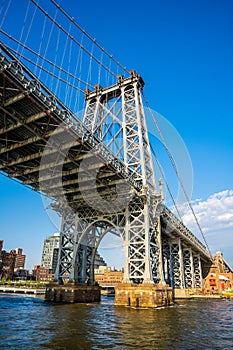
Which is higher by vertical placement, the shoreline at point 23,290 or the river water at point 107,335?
the river water at point 107,335

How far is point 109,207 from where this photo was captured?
3841cm

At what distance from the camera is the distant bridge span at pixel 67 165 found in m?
22.2

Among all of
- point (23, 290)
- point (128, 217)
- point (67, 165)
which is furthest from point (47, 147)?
point (23, 290)

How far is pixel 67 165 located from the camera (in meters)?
31.3

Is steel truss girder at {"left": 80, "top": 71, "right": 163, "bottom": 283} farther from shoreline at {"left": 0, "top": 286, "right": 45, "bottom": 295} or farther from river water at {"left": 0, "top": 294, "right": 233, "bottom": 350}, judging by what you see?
shoreline at {"left": 0, "top": 286, "right": 45, "bottom": 295}

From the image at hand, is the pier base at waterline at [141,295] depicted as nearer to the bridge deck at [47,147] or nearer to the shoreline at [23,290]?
the bridge deck at [47,147]

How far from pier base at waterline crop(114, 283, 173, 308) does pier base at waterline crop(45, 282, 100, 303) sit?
6.53 meters

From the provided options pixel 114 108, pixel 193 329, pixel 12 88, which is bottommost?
pixel 193 329

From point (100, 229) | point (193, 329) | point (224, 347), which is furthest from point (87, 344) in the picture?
point (100, 229)

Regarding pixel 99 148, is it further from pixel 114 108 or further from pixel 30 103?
pixel 114 108

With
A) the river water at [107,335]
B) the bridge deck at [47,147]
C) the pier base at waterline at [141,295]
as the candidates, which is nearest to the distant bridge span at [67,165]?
A: the bridge deck at [47,147]

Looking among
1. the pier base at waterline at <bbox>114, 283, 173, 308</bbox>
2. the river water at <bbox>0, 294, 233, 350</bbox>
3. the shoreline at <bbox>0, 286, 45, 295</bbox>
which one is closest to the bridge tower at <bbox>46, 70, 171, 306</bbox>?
the pier base at waterline at <bbox>114, 283, 173, 308</bbox>

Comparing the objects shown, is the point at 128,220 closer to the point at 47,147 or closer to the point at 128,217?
the point at 128,217

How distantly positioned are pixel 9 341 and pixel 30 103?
16785 mm
